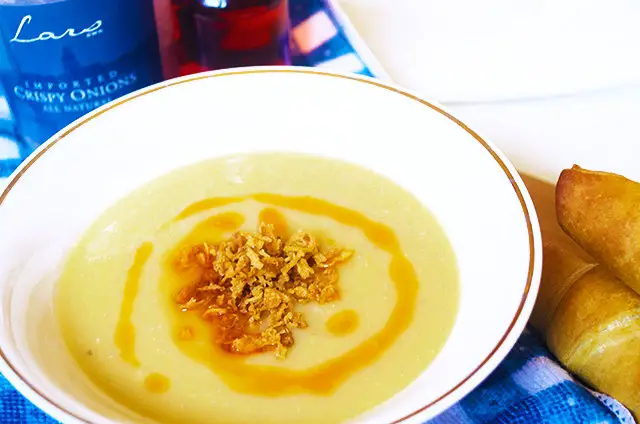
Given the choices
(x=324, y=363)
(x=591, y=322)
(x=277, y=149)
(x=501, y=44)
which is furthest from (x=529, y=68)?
(x=324, y=363)

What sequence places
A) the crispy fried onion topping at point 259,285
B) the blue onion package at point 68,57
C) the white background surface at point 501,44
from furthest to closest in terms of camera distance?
the white background surface at point 501,44 → the blue onion package at point 68,57 → the crispy fried onion topping at point 259,285

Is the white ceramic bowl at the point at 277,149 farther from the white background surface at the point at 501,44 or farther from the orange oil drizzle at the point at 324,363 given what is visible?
the white background surface at the point at 501,44

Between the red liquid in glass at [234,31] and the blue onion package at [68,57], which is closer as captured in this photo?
the blue onion package at [68,57]

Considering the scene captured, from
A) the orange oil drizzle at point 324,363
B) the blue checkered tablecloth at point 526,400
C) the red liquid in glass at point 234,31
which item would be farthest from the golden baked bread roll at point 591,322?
the red liquid in glass at point 234,31

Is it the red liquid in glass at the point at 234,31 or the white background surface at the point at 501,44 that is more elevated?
→ the red liquid in glass at the point at 234,31

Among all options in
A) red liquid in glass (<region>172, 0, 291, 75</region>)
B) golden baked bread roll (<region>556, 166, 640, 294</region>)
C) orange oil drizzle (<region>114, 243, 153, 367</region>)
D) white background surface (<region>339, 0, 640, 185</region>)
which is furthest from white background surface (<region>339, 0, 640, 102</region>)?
orange oil drizzle (<region>114, 243, 153, 367</region>)

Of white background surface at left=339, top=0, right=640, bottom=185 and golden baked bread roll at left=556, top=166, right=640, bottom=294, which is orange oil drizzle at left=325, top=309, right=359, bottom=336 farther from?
white background surface at left=339, top=0, right=640, bottom=185
